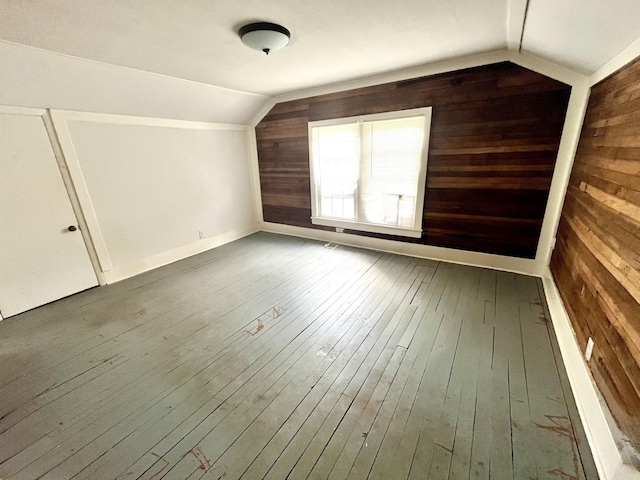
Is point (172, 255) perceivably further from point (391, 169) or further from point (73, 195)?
point (391, 169)

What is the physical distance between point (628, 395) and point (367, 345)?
141 cm

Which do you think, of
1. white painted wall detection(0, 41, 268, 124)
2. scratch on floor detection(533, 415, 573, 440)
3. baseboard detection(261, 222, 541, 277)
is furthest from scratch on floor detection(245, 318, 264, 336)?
white painted wall detection(0, 41, 268, 124)

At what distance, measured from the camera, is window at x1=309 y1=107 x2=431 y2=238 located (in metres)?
3.51

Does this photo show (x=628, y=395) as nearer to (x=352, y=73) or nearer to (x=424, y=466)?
(x=424, y=466)

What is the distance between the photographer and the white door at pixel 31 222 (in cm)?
258

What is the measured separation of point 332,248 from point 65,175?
3.51 m

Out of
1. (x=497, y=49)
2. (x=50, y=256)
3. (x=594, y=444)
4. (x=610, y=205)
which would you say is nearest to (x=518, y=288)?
(x=610, y=205)

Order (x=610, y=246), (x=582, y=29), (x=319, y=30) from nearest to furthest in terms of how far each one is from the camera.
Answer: (x=610, y=246) → (x=582, y=29) → (x=319, y=30)

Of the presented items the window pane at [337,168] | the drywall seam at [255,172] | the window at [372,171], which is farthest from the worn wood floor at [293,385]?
the drywall seam at [255,172]

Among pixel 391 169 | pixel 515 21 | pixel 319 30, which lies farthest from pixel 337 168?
pixel 515 21

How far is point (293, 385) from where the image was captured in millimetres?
1791

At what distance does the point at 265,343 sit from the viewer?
2.21 metres

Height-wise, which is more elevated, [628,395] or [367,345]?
[628,395]

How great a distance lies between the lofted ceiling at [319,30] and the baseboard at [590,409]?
2033 millimetres
